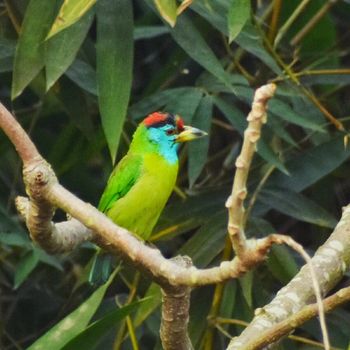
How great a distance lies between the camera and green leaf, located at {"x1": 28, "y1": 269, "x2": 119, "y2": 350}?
345cm

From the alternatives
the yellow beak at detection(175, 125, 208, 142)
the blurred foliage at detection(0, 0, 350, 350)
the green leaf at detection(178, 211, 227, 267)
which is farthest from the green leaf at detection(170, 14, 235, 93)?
the green leaf at detection(178, 211, 227, 267)

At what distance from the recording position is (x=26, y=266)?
13.8ft

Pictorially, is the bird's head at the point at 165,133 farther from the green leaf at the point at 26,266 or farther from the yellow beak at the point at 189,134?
the green leaf at the point at 26,266

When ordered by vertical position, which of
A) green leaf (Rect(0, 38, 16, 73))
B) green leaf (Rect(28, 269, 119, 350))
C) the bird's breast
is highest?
green leaf (Rect(0, 38, 16, 73))

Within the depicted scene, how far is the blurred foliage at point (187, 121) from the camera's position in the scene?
3475mm

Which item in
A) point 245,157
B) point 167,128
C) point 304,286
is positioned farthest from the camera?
point 167,128

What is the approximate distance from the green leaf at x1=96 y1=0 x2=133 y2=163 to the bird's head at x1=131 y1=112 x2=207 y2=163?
229 mm

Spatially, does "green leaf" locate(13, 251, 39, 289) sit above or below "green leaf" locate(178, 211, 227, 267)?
below

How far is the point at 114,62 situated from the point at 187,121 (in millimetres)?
459

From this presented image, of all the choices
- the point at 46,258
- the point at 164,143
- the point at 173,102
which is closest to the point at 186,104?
the point at 173,102

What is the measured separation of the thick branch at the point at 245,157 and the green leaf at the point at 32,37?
5.33 feet

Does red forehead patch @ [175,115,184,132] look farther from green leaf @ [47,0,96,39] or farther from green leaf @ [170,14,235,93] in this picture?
green leaf @ [47,0,96,39]

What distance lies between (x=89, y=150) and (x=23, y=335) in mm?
964

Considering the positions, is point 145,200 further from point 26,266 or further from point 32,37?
point 26,266
